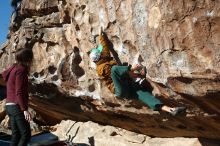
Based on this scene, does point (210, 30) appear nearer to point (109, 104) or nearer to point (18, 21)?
point (109, 104)

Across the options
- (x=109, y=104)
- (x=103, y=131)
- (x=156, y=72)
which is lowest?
(x=103, y=131)

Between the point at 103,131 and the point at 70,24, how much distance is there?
9.86 ft

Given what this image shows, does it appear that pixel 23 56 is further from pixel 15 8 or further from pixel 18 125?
pixel 15 8

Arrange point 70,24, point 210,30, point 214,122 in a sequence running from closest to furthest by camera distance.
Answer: point 210,30
point 214,122
point 70,24

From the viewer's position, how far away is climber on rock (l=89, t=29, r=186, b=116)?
307 inches

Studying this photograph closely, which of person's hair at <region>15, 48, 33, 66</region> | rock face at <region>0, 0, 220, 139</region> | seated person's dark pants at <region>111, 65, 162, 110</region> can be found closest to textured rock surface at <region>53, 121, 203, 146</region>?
rock face at <region>0, 0, 220, 139</region>

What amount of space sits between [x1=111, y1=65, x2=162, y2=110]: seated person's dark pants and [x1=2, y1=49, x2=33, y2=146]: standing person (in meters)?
1.81

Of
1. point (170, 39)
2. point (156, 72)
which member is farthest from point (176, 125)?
point (170, 39)

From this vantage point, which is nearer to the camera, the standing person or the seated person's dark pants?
the standing person

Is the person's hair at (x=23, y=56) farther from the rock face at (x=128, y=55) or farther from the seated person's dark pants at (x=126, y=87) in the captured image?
the rock face at (x=128, y=55)

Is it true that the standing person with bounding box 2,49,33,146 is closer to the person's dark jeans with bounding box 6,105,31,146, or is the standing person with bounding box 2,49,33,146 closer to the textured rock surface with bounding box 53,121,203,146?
the person's dark jeans with bounding box 6,105,31,146

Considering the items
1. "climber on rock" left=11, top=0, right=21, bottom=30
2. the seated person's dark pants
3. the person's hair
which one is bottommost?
the seated person's dark pants

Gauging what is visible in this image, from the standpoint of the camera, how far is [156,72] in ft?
25.5

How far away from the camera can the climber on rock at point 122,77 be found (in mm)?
7805
